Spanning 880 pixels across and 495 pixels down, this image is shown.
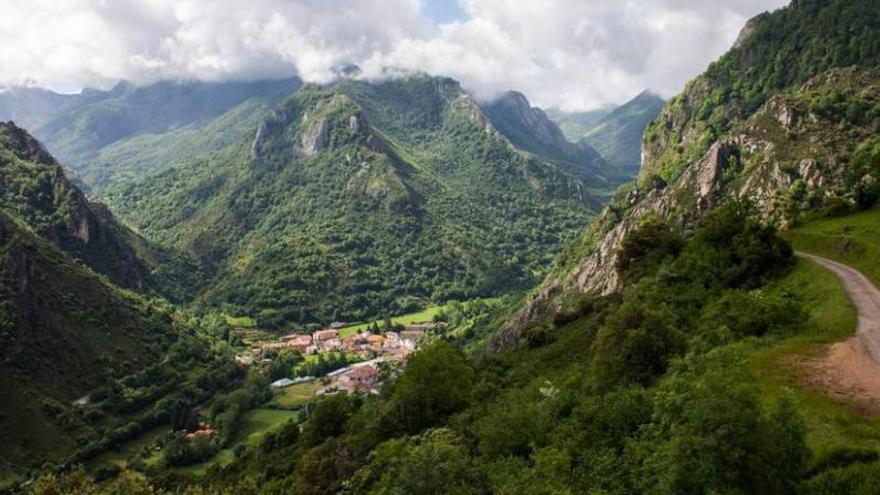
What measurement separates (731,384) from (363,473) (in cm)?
2505

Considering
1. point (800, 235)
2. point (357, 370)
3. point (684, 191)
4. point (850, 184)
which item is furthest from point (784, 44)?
point (357, 370)

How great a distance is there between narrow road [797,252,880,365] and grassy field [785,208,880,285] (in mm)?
857

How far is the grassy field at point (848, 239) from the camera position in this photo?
42.4m

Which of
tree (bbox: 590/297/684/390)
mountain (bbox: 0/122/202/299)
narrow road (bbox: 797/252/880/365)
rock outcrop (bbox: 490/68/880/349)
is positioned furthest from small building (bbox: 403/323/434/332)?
tree (bbox: 590/297/684/390)

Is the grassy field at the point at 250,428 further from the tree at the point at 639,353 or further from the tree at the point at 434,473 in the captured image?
the tree at the point at 639,353

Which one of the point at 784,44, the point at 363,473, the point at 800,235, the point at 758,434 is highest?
the point at 784,44

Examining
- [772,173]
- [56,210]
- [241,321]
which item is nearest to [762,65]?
[772,173]

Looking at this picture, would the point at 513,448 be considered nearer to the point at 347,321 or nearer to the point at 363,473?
the point at 363,473

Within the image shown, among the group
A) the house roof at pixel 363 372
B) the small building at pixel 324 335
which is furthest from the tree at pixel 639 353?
the small building at pixel 324 335

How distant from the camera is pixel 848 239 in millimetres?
45719

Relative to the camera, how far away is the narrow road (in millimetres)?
30031

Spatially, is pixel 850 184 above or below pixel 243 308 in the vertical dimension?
above

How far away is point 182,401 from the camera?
379ft

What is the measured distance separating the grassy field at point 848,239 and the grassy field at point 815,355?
337cm
